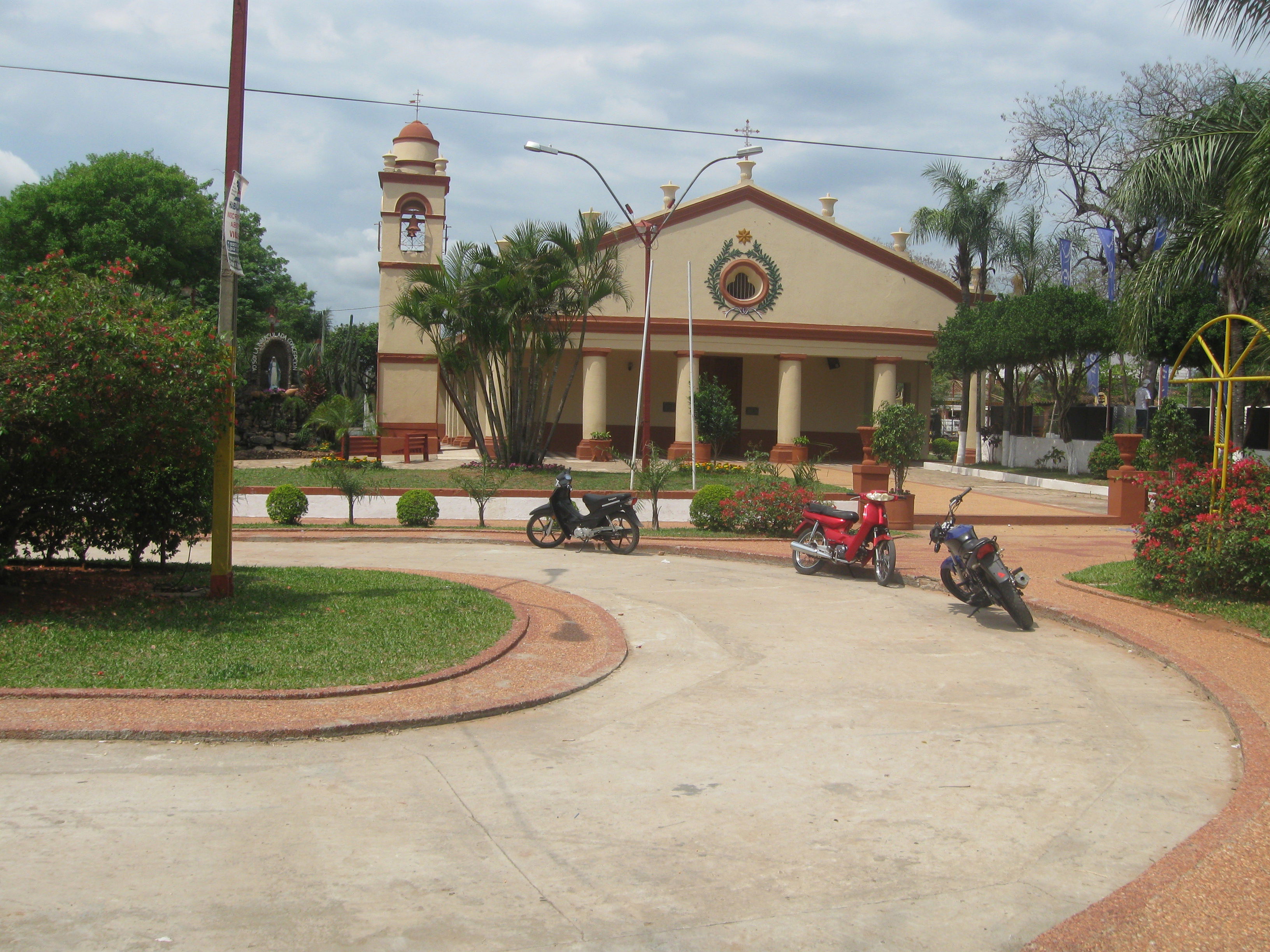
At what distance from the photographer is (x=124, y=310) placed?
834 cm

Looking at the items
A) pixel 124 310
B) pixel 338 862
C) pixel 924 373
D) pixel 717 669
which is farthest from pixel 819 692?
pixel 924 373

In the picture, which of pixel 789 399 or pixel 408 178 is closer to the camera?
pixel 789 399

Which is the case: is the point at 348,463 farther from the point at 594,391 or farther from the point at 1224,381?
the point at 1224,381

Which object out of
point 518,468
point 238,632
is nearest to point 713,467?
point 518,468

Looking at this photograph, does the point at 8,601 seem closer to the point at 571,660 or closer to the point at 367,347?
the point at 571,660

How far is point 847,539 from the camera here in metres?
12.6

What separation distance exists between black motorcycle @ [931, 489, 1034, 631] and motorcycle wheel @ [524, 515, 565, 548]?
6.21 meters

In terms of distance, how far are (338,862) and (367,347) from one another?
74.0 metres

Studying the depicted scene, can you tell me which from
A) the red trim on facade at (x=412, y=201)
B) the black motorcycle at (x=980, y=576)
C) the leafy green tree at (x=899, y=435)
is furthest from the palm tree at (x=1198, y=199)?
the red trim on facade at (x=412, y=201)

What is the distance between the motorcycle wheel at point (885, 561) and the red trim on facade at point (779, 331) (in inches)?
838

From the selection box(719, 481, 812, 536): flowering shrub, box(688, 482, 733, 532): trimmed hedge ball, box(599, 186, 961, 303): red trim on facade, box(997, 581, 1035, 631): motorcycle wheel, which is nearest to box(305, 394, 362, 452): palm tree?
box(599, 186, 961, 303): red trim on facade

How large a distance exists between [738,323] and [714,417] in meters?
4.19

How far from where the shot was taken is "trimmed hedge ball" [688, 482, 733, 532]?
17109 mm

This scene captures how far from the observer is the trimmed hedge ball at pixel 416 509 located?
17.6 metres
